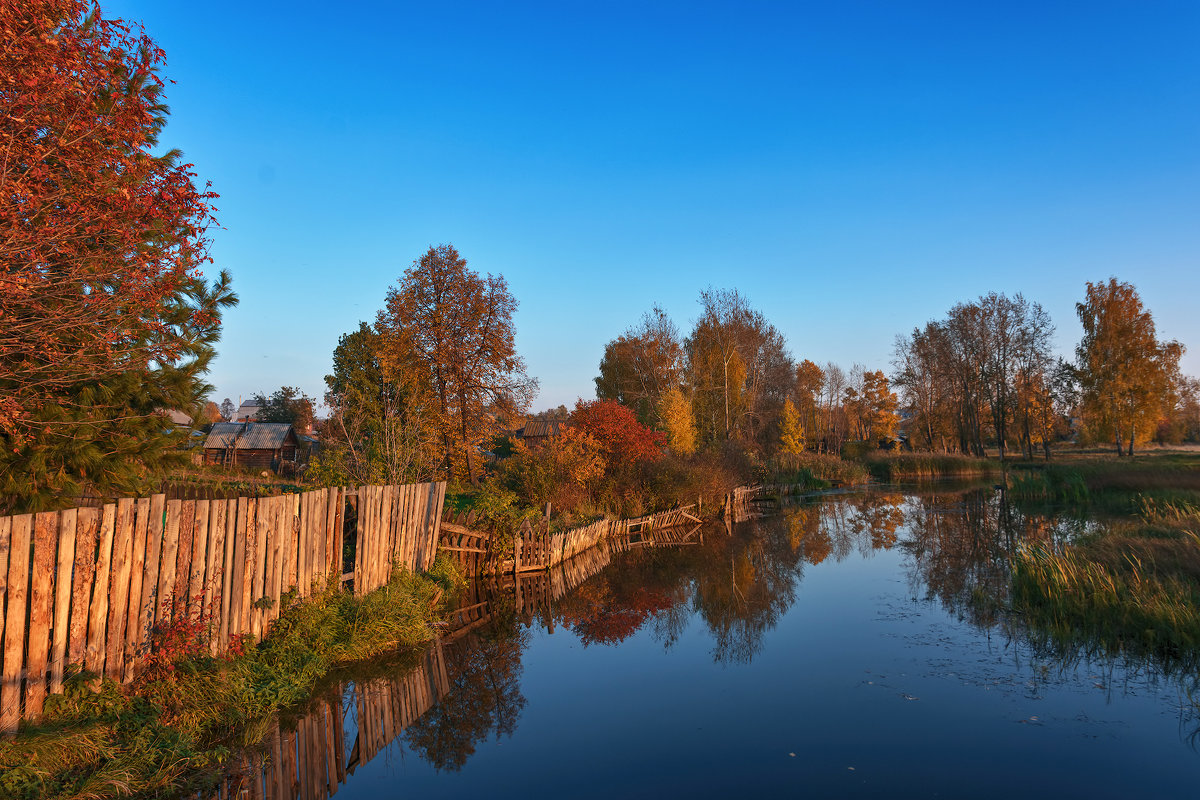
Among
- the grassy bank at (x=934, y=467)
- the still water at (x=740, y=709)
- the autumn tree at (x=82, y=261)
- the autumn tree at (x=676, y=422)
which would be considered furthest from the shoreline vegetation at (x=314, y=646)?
the grassy bank at (x=934, y=467)

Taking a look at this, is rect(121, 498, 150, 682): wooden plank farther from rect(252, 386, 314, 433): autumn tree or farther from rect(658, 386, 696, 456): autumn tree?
rect(252, 386, 314, 433): autumn tree

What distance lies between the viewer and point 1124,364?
4425 centimetres

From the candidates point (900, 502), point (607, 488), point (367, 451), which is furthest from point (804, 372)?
point (367, 451)

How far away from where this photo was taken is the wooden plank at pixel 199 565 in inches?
289

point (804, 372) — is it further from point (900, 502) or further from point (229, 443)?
point (229, 443)

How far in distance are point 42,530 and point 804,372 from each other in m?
78.2

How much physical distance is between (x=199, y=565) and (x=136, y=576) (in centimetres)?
77

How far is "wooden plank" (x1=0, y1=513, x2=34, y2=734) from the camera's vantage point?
5.57 metres

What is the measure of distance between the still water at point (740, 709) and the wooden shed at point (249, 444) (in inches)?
1442

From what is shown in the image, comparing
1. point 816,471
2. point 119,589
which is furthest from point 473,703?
point 816,471

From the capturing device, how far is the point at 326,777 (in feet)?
21.3

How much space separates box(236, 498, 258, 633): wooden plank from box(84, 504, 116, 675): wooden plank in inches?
65.4

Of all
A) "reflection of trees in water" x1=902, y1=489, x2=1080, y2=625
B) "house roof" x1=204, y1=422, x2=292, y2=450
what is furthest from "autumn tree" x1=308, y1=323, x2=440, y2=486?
"reflection of trees in water" x1=902, y1=489, x2=1080, y2=625

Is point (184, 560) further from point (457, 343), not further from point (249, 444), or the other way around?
point (249, 444)
